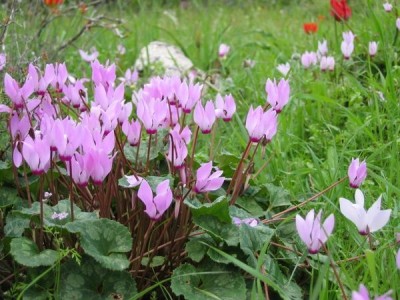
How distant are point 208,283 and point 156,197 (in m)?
0.28

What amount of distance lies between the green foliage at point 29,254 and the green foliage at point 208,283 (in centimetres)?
30

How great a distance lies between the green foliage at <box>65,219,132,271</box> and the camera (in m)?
1.55

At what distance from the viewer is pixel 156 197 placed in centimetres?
154

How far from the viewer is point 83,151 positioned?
66.1 inches

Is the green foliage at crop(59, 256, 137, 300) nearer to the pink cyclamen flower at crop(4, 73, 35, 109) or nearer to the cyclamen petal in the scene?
the cyclamen petal

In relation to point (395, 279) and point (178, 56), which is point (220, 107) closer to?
point (395, 279)

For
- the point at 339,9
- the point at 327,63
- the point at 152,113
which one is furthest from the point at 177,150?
the point at 339,9

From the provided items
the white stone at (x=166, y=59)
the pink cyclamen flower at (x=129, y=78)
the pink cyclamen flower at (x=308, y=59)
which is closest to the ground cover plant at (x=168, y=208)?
the pink cyclamen flower at (x=308, y=59)

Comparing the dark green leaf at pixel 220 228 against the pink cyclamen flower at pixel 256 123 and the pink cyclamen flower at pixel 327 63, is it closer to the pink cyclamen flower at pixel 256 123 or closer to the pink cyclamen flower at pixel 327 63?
the pink cyclamen flower at pixel 256 123

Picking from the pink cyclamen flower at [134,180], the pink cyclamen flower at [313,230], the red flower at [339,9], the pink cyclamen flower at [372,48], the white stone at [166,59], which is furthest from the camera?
the white stone at [166,59]

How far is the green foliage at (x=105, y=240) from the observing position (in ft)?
5.09

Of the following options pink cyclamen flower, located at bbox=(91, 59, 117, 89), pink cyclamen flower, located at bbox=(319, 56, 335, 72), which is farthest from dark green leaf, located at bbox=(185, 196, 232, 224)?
pink cyclamen flower, located at bbox=(319, 56, 335, 72)

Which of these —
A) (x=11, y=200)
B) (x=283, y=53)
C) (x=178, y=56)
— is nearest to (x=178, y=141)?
(x=11, y=200)

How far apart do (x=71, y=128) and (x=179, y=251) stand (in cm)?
42
